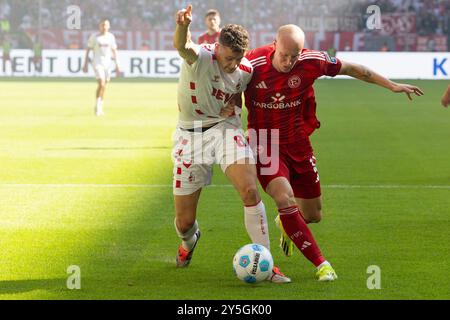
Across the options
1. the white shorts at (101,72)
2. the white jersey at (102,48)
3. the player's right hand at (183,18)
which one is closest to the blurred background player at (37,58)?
the white jersey at (102,48)

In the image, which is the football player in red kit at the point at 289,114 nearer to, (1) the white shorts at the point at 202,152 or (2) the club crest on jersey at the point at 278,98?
(2) the club crest on jersey at the point at 278,98

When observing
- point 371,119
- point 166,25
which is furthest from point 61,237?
point 166,25

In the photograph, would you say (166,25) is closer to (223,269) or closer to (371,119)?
(371,119)

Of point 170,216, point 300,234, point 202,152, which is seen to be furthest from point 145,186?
point 300,234

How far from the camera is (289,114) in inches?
300

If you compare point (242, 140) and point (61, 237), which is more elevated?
point (242, 140)

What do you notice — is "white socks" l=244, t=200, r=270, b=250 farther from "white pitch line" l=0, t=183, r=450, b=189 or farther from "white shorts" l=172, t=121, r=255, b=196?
"white pitch line" l=0, t=183, r=450, b=189

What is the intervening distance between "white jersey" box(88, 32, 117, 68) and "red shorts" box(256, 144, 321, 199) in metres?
15.6

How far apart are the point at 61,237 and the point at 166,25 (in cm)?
3296

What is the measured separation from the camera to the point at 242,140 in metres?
7.27

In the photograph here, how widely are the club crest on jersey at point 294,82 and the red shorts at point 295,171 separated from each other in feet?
1.70

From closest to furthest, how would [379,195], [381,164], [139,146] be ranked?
[379,195], [381,164], [139,146]

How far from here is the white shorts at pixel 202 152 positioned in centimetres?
721

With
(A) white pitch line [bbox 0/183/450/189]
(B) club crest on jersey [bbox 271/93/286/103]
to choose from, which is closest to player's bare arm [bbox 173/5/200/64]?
(B) club crest on jersey [bbox 271/93/286/103]
